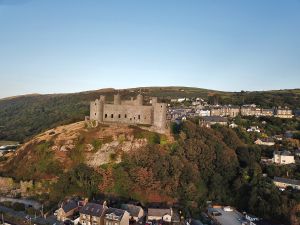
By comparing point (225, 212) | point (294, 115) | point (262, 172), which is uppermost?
point (294, 115)

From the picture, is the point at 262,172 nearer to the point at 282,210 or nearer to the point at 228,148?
the point at 228,148

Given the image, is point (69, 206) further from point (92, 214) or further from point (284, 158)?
point (284, 158)

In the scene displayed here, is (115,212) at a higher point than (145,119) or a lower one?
lower

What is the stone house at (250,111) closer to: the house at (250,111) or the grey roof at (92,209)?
the house at (250,111)

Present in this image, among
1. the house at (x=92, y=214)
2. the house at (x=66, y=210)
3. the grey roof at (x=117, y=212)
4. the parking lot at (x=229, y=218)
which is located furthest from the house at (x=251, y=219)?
the house at (x=66, y=210)

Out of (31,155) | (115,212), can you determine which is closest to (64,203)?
(115,212)

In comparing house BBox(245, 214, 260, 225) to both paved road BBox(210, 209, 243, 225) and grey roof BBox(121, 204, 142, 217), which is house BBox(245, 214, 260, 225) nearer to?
paved road BBox(210, 209, 243, 225)

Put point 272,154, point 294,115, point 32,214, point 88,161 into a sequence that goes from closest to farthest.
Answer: point 32,214, point 88,161, point 272,154, point 294,115

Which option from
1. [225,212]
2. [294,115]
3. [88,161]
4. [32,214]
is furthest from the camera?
[294,115]
